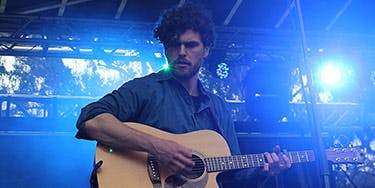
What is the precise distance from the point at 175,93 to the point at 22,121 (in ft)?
15.4

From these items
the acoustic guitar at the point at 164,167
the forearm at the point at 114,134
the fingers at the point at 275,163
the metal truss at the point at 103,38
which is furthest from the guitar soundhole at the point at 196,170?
the metal truss at the point at 103,38

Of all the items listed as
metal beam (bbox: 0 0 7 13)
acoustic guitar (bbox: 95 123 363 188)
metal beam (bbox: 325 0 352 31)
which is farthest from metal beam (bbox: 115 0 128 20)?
acoustic guitar (bbox: 95 123 363 188)

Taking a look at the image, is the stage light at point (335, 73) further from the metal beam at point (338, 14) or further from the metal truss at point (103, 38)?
the metal beam at point (338, 14)

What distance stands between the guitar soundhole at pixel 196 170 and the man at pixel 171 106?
0.05 meters

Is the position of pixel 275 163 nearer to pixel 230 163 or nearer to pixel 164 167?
pixel 230 163

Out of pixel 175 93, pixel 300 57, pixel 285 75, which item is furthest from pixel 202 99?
pixel 285 75

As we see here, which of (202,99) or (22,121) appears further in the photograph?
(22,121)

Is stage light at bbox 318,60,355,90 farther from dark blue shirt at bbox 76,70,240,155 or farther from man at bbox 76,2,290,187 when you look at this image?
dark blue shirt at bbox 76,70,240,155

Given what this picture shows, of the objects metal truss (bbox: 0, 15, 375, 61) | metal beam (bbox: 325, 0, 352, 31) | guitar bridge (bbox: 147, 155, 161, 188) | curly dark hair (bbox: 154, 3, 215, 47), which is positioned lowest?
guitar bridge (bbox: 147, 155, 161, 188)

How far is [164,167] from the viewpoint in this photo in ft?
7.67

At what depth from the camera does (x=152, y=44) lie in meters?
6.77

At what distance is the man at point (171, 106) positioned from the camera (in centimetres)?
231

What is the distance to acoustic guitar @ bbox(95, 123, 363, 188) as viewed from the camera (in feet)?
7.39

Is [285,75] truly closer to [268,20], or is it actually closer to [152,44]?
[268,20]
